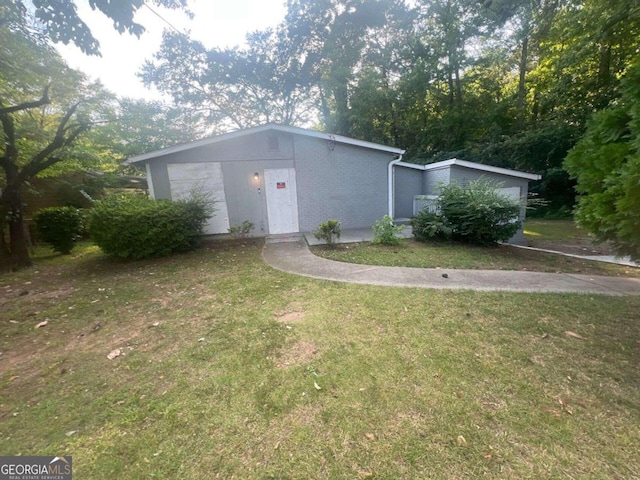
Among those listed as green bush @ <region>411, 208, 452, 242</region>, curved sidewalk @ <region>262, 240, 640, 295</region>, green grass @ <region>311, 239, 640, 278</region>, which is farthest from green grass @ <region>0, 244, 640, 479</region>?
green bush @ <region>411, 208, 452, 242</region>

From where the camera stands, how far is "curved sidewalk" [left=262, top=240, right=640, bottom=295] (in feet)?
14.2

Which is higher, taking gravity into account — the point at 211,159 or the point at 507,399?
the point at 211,159

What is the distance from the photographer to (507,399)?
2.09m

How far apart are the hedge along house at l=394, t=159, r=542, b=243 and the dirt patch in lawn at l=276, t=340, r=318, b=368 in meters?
6.96

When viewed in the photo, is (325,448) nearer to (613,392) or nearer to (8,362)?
(613,392)

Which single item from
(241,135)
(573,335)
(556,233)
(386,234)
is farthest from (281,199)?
(556,233)

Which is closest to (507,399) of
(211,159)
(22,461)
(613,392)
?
(613,392)

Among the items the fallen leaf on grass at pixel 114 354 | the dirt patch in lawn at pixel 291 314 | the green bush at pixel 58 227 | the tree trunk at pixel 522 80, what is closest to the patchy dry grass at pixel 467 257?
the dirt patch in lawn at pixel 291 314

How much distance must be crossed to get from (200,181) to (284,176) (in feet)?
9.06

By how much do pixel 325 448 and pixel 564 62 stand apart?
54.3ft

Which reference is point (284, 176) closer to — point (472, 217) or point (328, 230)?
point (328, 230)

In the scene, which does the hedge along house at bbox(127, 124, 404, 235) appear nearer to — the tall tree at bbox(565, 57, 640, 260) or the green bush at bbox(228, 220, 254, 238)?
the green bush at bbox(228, 220, 254, 238)

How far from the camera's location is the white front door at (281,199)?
9.20 m

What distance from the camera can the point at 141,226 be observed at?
261 inches
